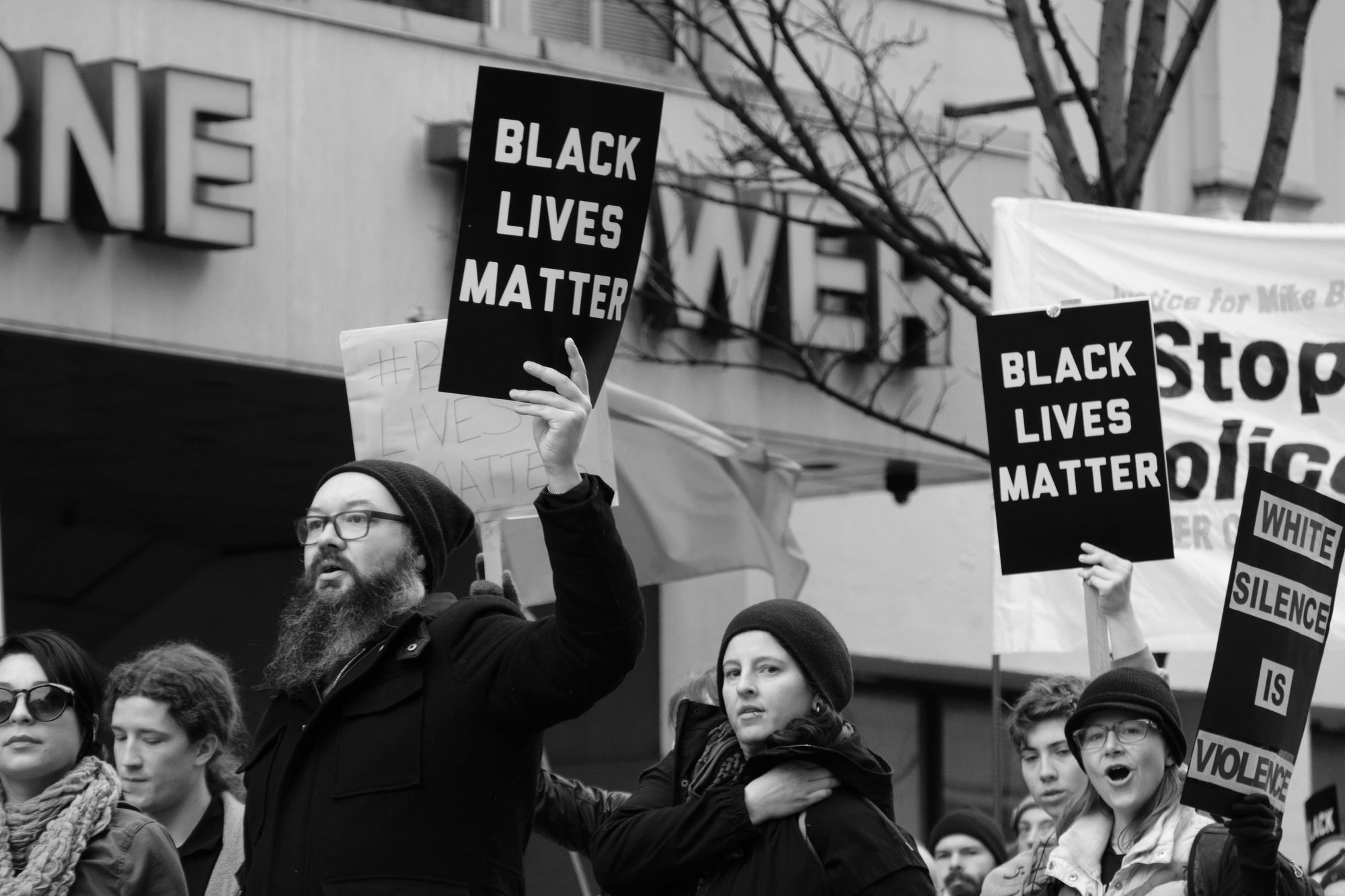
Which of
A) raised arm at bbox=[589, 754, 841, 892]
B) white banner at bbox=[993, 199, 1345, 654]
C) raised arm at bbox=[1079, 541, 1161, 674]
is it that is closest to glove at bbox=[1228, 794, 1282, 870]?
raised arm at bbox=[589, 754, 841, 892]

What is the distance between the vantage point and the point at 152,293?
10234mm

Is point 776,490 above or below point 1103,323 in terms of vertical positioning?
below

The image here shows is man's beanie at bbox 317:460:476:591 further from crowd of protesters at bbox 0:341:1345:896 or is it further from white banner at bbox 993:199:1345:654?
white banner at bbox 993:199:1345:654

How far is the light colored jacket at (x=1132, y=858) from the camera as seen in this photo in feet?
16.9

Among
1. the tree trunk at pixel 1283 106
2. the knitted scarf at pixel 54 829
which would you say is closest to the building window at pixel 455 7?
the tree trunk at pixel 1283 106

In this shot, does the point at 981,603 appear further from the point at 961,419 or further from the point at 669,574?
the point at 669,574

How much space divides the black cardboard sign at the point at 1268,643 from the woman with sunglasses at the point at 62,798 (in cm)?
217

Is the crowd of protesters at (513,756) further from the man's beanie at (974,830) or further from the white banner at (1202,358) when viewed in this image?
the man's beanie at (974,830)

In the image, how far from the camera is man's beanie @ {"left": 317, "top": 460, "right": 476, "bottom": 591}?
4773 millimetres

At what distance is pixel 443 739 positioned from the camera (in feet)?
14.7

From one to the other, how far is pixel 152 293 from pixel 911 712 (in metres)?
6.76

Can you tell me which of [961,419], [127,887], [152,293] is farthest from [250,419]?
Result: [127,887]

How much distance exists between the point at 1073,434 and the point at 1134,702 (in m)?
1.27

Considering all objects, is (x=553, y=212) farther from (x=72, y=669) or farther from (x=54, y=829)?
(x=54, y=829)
